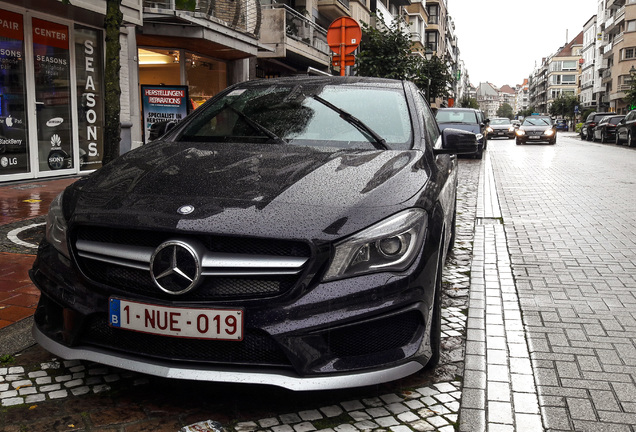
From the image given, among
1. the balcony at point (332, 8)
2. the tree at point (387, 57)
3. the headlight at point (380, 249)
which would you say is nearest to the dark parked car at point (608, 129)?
the balcony at point (332, 8)

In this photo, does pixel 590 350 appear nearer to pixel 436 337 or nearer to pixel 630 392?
pixel 630 392

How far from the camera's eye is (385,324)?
2.57m

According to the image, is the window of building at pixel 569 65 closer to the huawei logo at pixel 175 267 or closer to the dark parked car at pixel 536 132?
the dark parked car at pixel 536 132

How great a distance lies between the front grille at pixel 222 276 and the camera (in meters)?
2.50

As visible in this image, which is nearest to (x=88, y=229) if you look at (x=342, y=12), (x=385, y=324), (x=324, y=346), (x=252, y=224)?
(x=252, y=224)

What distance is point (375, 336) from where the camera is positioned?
2557 mm

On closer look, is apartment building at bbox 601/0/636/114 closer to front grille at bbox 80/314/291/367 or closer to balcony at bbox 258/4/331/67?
balcony at bbox 258/4/331/67

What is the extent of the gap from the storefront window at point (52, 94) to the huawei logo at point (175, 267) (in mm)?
10358

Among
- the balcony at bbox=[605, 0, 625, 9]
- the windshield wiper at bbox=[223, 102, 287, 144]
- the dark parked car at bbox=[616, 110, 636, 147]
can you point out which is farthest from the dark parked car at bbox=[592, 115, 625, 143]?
the balcony at bbox=[605, 0, 625, 9]

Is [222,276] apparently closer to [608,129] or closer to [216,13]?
[216,13]

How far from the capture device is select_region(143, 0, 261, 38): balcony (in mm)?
15078

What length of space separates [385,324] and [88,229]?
4.40ft

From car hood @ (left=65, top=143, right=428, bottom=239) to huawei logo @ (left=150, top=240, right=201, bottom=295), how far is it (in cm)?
9

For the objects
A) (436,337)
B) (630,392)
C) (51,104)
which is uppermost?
(51,104)
